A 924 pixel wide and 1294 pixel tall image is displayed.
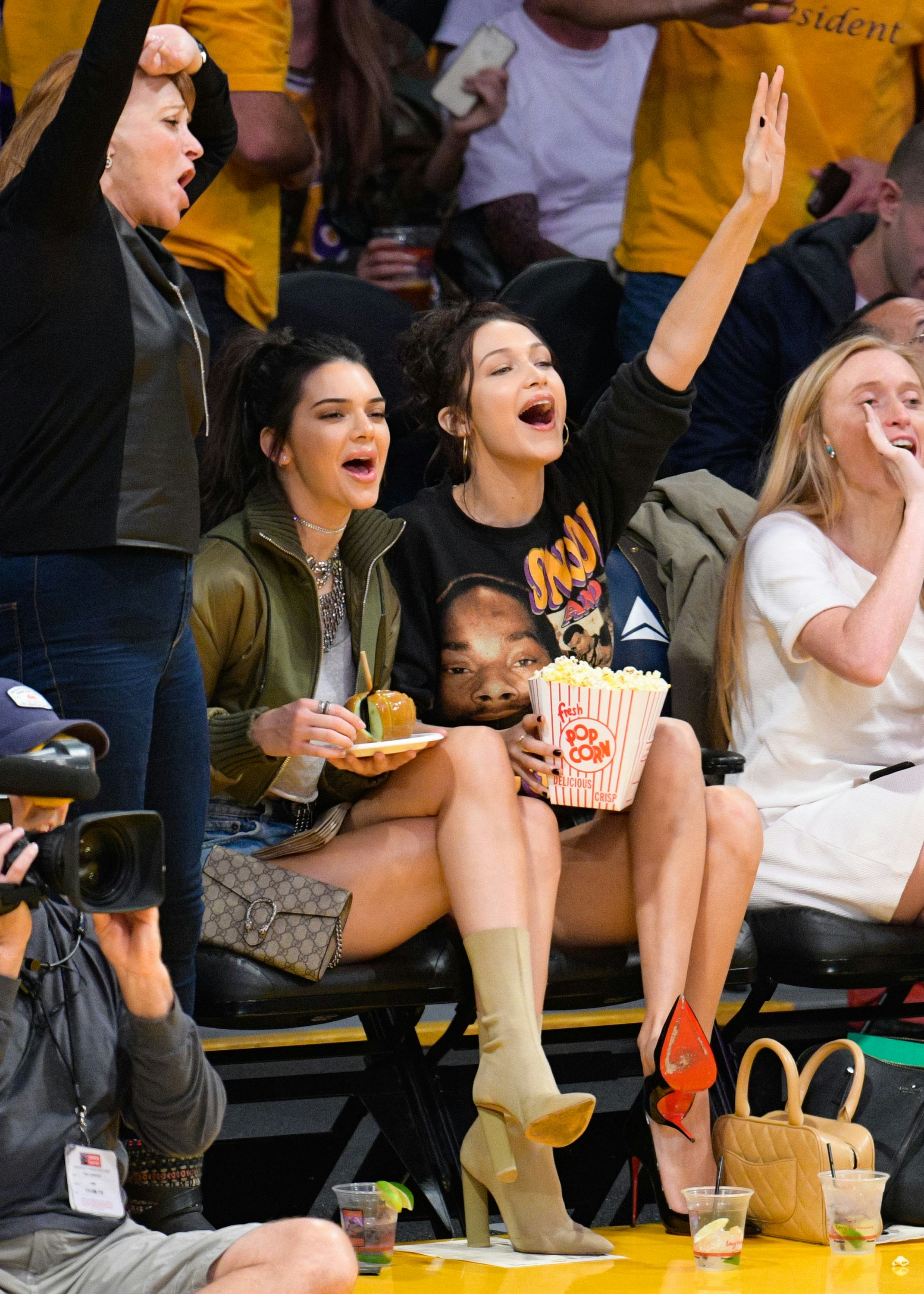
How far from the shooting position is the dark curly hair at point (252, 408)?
9.57 ft

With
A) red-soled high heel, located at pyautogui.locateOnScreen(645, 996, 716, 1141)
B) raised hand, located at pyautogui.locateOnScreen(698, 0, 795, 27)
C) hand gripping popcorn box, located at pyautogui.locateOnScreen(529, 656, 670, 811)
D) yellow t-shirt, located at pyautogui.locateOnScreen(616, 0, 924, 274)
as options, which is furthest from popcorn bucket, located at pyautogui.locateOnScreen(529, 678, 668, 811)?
raised hand, located at pyautogui.locateOnScreen(698, 0, 795, 27)

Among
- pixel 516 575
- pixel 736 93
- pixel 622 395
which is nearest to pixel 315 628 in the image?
pixel 516 575

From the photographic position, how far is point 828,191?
14.7 feet

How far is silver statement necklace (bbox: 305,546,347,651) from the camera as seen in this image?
109 inches

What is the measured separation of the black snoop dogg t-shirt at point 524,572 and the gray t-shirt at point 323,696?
0.36 feet

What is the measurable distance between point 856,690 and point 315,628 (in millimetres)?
978

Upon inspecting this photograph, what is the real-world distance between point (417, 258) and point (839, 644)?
177 cm

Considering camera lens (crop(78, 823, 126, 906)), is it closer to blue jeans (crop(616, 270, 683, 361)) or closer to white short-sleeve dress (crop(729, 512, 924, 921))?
white short-sleeve dress (crop(729, 512, 924, 921))

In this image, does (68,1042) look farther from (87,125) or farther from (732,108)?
(732,108)

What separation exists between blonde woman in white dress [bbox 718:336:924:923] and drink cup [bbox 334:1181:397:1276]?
35.6 inches

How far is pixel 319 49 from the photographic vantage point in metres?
3.99

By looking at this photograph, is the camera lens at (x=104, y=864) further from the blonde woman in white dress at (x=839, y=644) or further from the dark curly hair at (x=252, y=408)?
the blonde woman in white dress at (x=839, y=644)

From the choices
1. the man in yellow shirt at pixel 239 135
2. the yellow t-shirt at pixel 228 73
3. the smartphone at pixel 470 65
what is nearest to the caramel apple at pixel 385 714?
the man in yellow shirt at pixel 239 135

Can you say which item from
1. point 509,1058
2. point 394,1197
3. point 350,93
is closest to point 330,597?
point 509,1058
